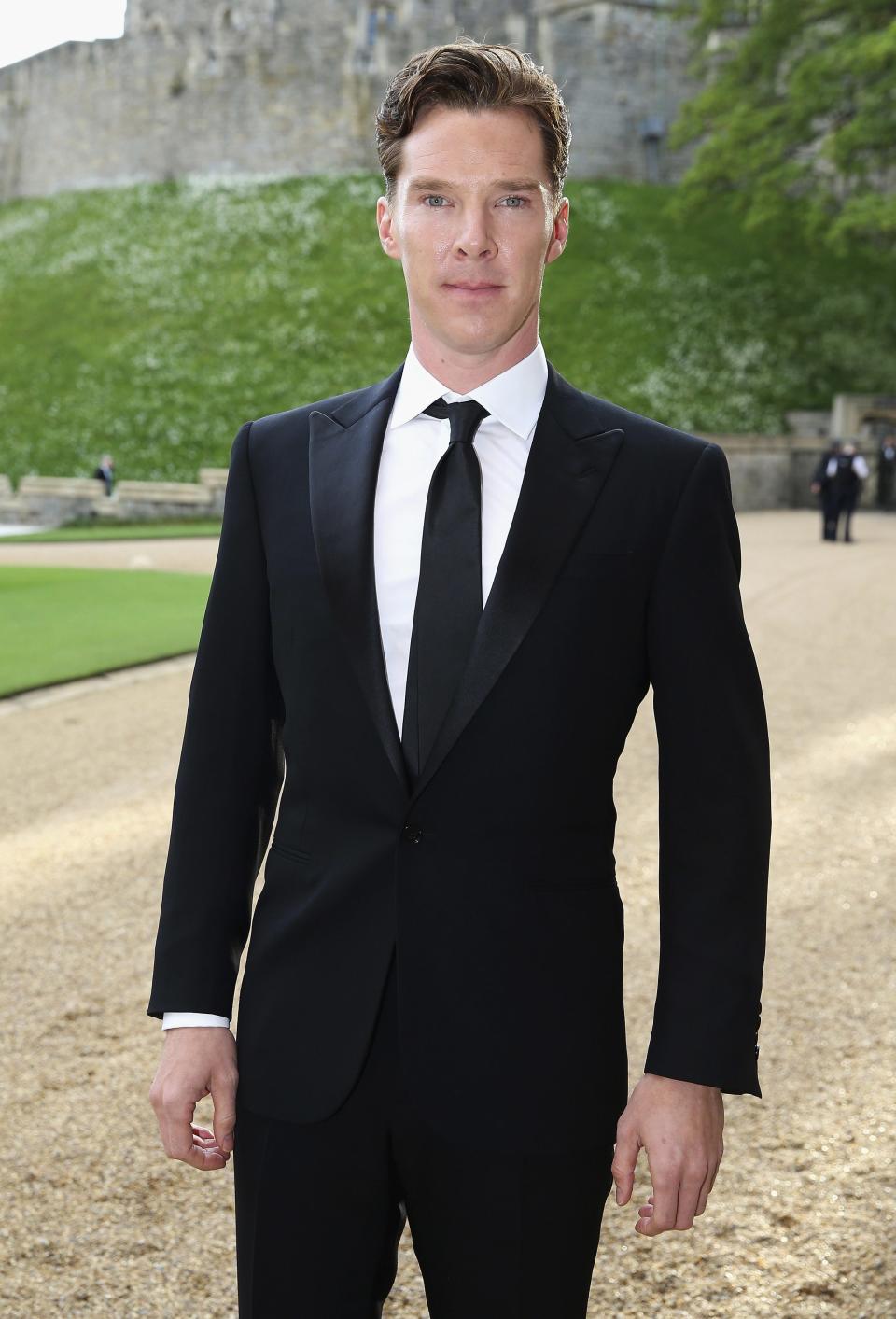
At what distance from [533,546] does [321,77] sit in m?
42.3

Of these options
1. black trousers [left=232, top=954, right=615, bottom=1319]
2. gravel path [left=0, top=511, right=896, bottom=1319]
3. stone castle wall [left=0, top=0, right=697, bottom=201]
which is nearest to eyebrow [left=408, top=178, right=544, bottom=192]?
black trousers [left=232, top=954, right=615, bottom=1319]

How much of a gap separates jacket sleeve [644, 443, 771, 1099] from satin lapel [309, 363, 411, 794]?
347mm

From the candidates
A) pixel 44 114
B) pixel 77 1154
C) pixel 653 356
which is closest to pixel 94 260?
pixel 44 114

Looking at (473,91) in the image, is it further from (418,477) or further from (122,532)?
(122,532)

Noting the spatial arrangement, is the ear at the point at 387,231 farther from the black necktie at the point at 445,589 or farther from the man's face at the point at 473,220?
the black necktie at the point at 445,589

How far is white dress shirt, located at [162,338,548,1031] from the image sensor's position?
1.78 metres

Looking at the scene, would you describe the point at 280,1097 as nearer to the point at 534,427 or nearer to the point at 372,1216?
the point at 372,1216

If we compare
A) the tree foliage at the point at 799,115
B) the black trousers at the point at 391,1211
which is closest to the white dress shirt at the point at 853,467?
the tree foliage at the point at 799,115

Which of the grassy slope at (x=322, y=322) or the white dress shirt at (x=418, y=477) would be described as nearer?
the white dress shirt at (x=418, y=477)

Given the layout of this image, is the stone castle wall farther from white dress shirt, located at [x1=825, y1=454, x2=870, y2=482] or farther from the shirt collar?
the shirt collar

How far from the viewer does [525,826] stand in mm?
1747

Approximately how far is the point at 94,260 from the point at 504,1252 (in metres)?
38.1

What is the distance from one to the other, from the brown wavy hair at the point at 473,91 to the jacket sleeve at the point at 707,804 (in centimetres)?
47

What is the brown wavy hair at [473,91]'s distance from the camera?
171 cm
